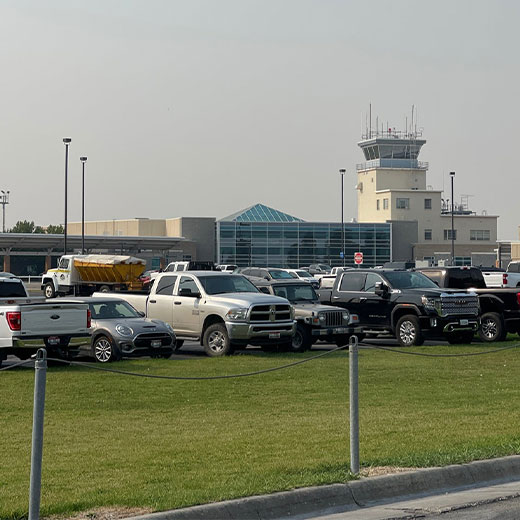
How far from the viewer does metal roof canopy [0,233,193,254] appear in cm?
9525

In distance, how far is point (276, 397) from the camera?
54.3 ft

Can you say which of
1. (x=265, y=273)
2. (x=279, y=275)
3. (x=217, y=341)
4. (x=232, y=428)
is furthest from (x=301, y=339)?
(x=279, y=275)

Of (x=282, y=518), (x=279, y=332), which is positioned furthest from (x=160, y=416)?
(x=279, y=332)

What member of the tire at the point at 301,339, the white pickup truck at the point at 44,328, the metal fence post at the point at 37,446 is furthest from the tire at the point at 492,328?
the metal fence post at the point at 37,446

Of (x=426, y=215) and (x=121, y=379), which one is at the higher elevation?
(x=426, y=215)

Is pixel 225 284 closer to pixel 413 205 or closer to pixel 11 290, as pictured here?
pixel 11 290

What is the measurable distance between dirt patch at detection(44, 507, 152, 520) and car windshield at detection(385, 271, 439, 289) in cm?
2069

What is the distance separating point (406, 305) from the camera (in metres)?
27.6

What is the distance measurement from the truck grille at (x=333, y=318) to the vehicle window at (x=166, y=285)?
4.06 meters

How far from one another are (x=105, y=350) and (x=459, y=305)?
33.0ft

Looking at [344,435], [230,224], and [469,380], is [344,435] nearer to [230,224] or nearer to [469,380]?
[469,380]

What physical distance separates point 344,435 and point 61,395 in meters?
6.50

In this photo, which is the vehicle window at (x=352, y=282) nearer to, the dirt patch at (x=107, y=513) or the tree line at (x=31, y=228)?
the dirt patch at (x=107, y=513)

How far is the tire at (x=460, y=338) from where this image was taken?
28.3 m
